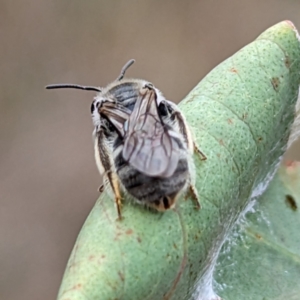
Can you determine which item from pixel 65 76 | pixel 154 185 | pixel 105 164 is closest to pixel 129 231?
pixel 154 185

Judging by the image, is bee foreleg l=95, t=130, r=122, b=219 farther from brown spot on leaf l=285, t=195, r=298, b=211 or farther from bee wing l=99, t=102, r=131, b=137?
brown spot on leaf l=285, t=195, r=298, b=211

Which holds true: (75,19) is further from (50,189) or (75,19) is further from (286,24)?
(286,24)

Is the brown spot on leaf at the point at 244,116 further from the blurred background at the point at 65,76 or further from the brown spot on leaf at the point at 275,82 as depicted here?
the blurred background at the point at 65,76

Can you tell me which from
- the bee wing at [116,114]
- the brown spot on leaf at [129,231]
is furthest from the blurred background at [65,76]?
the brown spot on leaf at [129,231]

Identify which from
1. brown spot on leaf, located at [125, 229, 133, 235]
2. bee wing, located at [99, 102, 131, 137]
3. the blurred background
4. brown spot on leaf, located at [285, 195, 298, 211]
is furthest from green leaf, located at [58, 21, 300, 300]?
the blurred background

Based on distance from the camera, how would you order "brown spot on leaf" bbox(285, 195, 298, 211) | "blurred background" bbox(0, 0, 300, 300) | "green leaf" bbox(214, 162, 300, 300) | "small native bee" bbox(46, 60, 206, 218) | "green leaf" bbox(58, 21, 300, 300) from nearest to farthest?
"green leaf" bbox(58, 21, 300, 300) < "small native bee" bbox(46, 60, 206, 218) < "green leaf" bbox(214, 162, 300, 300) < "brown spot on leaf" bbox(285, 195, 298, 211) < "blurred background" bbox(0, 0, 300, 300)

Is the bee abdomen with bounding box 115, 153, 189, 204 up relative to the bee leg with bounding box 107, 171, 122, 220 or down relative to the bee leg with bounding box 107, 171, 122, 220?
up

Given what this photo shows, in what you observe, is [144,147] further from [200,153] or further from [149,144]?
[200,153]

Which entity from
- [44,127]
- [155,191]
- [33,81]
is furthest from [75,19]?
[155,191]

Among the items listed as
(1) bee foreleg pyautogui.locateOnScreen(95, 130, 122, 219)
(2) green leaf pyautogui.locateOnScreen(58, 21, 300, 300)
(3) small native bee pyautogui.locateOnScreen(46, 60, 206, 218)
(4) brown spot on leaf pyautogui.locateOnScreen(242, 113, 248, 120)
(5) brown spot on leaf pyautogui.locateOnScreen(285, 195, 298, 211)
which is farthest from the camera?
(5) brown spot on leaf pyautogui.locateOnScreen(285, 195, 298, 211)
